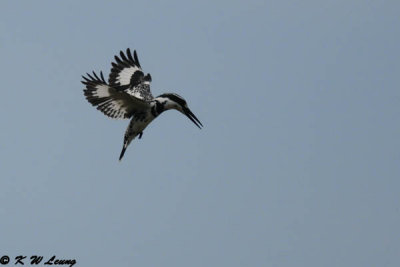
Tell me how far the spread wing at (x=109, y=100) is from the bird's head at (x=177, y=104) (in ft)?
1.81

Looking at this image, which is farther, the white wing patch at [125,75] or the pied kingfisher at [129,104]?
the white wing patch at [125,75]

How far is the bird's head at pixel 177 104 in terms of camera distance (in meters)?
21.3

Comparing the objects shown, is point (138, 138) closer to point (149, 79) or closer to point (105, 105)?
point (105, 105)

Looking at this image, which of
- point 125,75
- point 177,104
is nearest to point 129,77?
point 125,75

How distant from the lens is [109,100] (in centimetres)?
2094

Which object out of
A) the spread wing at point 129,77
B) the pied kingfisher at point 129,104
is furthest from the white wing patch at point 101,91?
the spread wing at point 129,77

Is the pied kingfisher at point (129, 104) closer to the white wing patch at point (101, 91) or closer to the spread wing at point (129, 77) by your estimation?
the white wing patch at point (101, 91)

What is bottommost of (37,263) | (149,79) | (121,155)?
(37,263)

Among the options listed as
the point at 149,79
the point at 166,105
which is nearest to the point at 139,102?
the point at 166,105

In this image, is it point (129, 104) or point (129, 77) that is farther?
point (129, 77)

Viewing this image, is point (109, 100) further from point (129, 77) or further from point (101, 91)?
point (129, 77)

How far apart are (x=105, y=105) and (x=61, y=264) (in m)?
4.08

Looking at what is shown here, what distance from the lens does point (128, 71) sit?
980 inches

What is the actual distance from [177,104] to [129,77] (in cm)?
341
